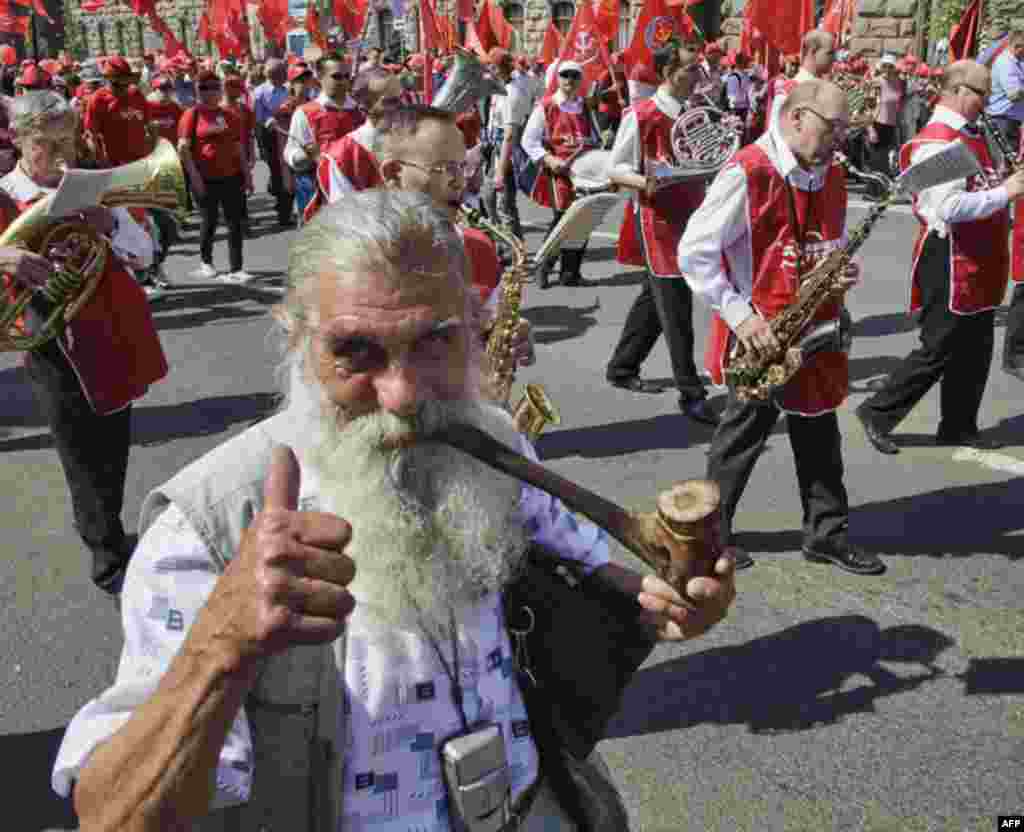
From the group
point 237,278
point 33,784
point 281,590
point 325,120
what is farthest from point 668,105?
point 281,590

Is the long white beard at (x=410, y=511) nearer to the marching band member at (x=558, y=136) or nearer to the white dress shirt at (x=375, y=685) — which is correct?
the white dress shirt at (x=375, y=685)

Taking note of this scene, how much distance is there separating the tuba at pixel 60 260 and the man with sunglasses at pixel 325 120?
5641 millimetres

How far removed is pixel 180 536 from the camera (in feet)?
4.40

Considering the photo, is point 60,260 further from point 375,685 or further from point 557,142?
point 557,142

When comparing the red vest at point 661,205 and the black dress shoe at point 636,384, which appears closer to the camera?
the red vest at point 661,205

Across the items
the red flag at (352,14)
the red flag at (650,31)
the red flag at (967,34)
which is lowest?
the red flag at (967,34)

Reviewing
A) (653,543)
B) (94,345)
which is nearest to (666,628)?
(653,543)

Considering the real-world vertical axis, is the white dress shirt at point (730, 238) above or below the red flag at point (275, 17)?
below

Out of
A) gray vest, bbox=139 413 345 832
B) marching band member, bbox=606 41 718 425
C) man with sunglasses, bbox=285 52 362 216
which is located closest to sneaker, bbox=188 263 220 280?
man with sunglasses, bbox=285 52 362 216

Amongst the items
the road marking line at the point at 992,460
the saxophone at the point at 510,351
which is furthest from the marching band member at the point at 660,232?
the saxophone at the point at 510,351

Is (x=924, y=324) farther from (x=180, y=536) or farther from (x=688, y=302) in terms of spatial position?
(x=180, y=536)

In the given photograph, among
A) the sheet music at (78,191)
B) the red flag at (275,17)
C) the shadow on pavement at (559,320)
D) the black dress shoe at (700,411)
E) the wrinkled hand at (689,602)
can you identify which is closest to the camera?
the wrinkled hand at (689,602)

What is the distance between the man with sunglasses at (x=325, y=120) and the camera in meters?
9.41

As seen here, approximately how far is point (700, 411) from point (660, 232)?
1108mm
